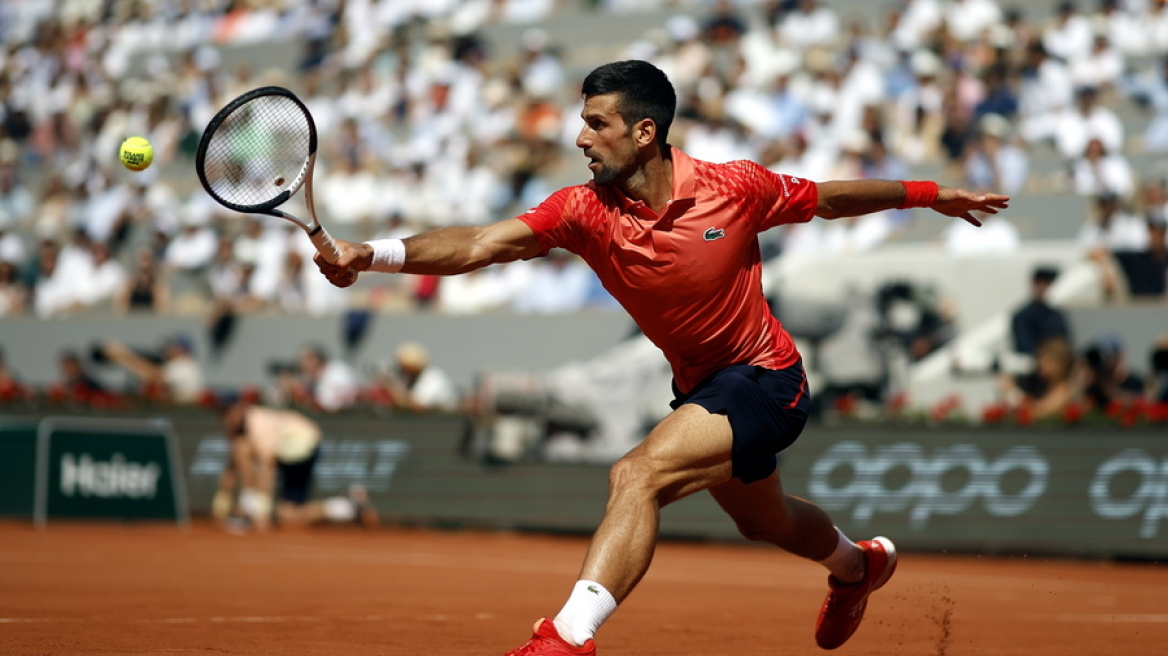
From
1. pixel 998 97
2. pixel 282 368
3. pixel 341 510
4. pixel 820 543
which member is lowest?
pixel 341 510

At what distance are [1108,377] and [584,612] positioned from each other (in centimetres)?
974

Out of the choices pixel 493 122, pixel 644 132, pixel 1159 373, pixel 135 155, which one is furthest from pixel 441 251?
pixel 493 122

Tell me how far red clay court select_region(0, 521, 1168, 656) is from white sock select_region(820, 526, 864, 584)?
1.52 ft

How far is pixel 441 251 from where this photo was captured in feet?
19.2

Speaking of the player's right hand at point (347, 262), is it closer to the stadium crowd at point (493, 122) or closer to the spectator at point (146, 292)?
the stadium crowd at point (493, 122)

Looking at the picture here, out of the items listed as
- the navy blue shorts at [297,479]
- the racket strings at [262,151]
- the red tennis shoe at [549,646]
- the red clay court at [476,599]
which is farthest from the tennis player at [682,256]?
the navy blue shorts at [297,479]

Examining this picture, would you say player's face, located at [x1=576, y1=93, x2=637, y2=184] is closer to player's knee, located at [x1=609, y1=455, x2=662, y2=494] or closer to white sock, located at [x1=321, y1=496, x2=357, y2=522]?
player's knee, located at [x1=609, y1=455, x2=662, y2=494]

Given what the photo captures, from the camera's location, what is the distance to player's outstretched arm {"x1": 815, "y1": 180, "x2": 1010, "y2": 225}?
6.36m

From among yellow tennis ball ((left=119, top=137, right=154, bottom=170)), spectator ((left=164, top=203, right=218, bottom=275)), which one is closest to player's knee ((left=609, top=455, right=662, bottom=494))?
yellow tennis ball ((left=119, top=137, right=154, bottom=170))

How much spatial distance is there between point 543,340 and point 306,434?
2.92m

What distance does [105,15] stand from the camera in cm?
2875

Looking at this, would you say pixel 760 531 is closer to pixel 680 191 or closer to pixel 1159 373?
pixel 680 191

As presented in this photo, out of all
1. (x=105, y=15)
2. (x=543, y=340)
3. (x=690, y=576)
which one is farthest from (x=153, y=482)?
(x=105, y=15)

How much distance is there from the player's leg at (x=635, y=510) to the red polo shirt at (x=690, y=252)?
0.38m
